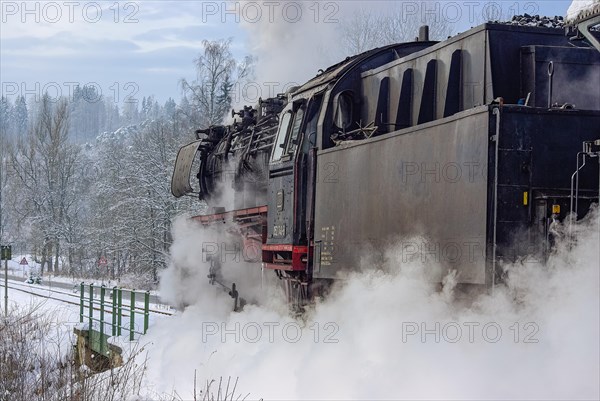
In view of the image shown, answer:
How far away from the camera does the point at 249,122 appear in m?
13.9

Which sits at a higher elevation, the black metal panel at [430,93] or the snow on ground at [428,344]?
the black metal panel at [430,93]

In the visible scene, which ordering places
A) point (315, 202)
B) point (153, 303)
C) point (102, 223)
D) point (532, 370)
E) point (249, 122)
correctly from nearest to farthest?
1. point (532, 370)
2. point (315, 202)
3. point (249, 122)
4. point (153, 303)
5. point (102, 223)

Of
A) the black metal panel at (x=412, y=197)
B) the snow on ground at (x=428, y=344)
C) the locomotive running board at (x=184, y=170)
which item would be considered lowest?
the snow on ground at (x=428, y=344)

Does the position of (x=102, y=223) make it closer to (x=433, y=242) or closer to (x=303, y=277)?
(x=303, y=277)

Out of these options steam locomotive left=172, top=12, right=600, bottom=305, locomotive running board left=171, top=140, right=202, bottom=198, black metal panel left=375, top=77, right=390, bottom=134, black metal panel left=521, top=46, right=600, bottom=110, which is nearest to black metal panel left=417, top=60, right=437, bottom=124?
steam locomotive left=172, top=12, right=600, bottom=305

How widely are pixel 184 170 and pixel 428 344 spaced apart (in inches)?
404

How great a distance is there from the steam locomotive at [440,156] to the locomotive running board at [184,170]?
15.4 ft

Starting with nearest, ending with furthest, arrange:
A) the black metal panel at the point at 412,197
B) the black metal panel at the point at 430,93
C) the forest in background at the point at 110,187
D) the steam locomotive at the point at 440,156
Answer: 1. the steam locomotive at the point at 440,156
2. the black metal panel at the point at 412,197
3. the black metal panel at the point at 430,93
4. the forest in background at the point at 110,187

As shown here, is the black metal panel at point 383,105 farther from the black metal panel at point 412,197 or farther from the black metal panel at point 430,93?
the black metal panel at point 430,93

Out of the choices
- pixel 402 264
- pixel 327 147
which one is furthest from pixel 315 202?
pixel 402 264

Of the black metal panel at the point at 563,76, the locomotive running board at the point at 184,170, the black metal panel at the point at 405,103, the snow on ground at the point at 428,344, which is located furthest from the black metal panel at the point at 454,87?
the locomotive running board at the point at 184,170

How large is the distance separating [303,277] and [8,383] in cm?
385

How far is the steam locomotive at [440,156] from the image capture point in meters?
6.37

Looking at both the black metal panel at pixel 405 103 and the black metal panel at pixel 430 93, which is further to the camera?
the black metal panel at pixel 405 103
